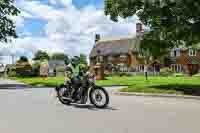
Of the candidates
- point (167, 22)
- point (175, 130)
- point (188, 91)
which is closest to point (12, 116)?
point (175, 130)

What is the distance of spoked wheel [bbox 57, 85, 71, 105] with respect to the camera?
50.7 feet

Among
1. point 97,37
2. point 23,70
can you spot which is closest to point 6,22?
point 23,70

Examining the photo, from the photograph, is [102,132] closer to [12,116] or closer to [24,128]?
[24,128]

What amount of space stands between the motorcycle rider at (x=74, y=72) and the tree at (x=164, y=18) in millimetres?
6594

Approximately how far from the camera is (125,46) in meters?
101

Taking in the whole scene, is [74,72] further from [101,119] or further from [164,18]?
[164,18]

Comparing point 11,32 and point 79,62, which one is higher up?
point 11,32

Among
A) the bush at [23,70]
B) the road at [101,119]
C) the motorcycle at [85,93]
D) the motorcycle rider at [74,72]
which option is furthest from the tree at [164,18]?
the bush at [23,70]

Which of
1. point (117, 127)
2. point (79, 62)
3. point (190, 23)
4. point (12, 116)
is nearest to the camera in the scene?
point (117, 127)

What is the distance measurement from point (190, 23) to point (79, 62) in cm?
832

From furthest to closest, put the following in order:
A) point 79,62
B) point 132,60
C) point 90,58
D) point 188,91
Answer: point 90,58, point 132,60, point 188,91, point 79,62

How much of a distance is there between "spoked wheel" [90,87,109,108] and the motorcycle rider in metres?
0.89

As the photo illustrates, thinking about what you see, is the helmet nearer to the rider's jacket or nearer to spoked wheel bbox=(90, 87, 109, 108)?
the rider's jacket

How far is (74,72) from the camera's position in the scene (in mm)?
15141
